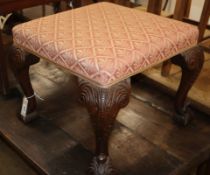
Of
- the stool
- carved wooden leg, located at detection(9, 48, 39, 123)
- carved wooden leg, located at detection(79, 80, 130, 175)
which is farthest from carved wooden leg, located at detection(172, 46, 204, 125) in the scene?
carved wooden leg, located at detection(9, 48, 39, 123)

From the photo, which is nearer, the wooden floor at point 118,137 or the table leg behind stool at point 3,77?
the wooden floor at point 118,137

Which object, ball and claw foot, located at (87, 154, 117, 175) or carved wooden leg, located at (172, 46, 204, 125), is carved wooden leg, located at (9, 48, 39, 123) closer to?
ball and claw foot, located at (87, 154, 117, 175)

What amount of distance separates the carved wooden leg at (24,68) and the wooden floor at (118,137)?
0.25 feet

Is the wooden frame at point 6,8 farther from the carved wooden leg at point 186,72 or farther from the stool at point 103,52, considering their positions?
the carved wooden leg at point 186,72

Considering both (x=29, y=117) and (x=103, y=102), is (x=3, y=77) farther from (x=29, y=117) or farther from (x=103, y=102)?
(x=103, y=102)

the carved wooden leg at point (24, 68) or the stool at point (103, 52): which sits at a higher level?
the stool at point (103, 52)

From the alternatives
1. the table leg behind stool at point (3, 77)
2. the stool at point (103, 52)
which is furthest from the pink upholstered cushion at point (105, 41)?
the table leg behind stool at point (3, 77)

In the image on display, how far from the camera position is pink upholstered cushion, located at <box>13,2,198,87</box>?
2.50 feet

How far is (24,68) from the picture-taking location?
3.35 ft

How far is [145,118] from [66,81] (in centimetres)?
43

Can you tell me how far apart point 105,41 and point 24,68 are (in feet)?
1.09

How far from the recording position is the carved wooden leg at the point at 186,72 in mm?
1004

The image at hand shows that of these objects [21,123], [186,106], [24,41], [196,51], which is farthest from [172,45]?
[21,123]

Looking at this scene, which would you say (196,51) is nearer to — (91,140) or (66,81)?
(91,140)
